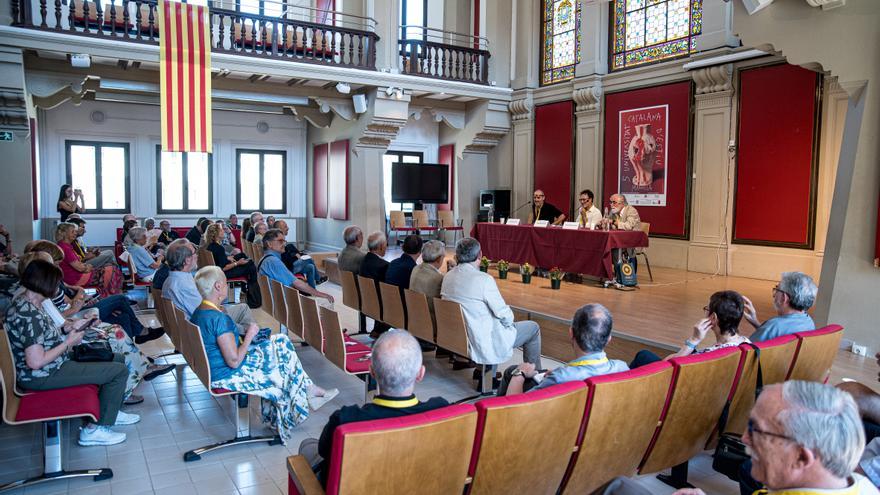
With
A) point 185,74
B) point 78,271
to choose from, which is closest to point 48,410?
point 78,271

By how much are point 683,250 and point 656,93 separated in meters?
2.71

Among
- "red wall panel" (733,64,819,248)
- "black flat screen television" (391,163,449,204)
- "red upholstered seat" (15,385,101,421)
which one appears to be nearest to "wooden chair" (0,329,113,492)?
"red upholstered seat" (15,385,101,421)

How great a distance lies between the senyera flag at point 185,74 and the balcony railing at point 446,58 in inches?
211

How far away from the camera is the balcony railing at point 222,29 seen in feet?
28.3

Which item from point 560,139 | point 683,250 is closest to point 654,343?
point 683,250

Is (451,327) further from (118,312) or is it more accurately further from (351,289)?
(118,312)

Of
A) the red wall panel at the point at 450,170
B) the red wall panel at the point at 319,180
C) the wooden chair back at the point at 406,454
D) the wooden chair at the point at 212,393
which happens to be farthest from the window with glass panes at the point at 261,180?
the wooden chair back at the point at 406,454

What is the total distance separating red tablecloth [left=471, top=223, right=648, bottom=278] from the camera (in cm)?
775

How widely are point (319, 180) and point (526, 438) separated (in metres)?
12.5

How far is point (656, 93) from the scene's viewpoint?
33.5 ft

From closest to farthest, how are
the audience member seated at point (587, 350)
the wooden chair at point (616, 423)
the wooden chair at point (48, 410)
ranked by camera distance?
1. the wooden chair at point (616, 423)
2. the audience member seated at point (587, 350)
3. the wooden chair at point (48, 410)

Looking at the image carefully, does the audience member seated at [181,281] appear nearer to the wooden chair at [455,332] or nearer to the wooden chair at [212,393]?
the wooden chair at [212,393]

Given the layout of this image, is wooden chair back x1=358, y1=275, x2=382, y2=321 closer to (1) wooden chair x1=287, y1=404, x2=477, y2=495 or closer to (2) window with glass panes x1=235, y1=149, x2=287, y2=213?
(1) wooden chair x1=287, y1=404, x2=477, y2=495

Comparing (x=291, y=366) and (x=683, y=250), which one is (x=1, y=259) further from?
(x=683, y=250)
